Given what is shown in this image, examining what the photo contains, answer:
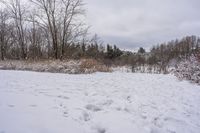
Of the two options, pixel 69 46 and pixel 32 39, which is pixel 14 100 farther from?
pixel 32 39

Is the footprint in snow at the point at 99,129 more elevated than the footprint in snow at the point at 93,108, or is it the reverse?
the footprint in snow at the point at 93,108

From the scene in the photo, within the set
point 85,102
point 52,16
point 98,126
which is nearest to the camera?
point 98,126

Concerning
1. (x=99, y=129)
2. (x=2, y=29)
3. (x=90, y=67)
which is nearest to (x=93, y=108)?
(x=99, y=129)

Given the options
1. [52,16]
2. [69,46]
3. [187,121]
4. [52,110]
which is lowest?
[187,121]

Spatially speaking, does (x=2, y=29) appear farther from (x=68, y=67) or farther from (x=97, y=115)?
(x=97, y=115)

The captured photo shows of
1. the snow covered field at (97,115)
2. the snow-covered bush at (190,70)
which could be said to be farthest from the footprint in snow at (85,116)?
the snow-covered bush at (190,70)

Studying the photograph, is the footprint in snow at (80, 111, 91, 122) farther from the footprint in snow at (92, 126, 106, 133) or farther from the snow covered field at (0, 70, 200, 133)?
the footprint in snow at (92, 126, 106, 133)

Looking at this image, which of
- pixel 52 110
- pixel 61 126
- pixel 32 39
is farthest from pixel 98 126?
pixel 32 39

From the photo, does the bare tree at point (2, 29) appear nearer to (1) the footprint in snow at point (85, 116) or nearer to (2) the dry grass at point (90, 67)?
(2) the dry grass at point (90, 67)

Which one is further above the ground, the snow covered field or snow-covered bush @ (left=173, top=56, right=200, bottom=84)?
snow-covered bush @ (left=173, top=56, right=200, bottom=84)

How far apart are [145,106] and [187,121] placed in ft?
2.99

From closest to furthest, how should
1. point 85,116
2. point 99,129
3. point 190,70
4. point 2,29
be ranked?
1. point 99,129
2. point 85,116
3. point 190,70
4. point 2,29

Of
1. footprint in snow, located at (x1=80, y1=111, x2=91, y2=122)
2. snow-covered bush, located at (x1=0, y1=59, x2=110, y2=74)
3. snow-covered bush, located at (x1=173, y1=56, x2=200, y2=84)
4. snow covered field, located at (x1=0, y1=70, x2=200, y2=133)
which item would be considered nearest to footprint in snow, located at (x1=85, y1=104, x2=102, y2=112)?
snow covered field, located at (x1=0, y1=70, x2=200, y2=133)

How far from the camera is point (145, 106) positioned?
4.38 m
